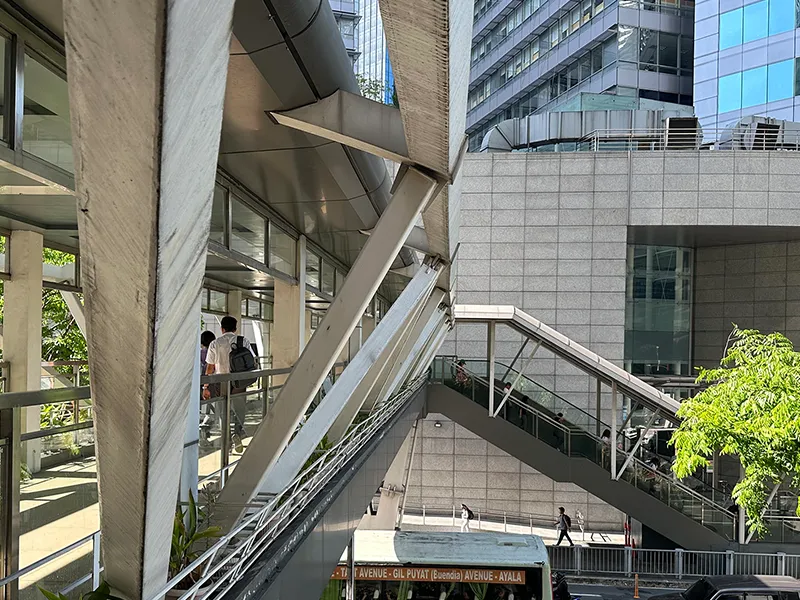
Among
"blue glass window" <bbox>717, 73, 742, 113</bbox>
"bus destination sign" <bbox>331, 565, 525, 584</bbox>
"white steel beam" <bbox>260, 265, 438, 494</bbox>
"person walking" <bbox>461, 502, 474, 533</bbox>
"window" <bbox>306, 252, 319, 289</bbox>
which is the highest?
"blue glass window" <bbox>717, 73, 742, 113</bbox>

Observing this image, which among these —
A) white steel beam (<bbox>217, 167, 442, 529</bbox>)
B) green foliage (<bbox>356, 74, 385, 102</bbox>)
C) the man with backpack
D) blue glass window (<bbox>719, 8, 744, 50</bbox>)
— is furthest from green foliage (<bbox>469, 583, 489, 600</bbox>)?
blue glass window (<bbox>719, 8, 744, 50</bbox>)

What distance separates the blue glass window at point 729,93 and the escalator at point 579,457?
Answer: 20935mm

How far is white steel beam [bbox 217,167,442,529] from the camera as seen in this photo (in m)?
3.87

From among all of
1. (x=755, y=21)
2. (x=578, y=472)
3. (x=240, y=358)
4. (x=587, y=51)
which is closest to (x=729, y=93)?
(x=755, y=21)

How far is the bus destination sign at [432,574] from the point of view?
12.1 metres

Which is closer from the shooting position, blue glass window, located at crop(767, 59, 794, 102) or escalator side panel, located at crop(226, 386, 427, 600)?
escalator side panel, located at crop(226, 386, 427, 600)

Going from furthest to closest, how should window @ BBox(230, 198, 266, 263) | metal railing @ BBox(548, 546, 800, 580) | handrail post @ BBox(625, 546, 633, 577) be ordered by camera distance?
handrail post @ BBox(625, 546, 633, 577) < metal railing @ BBox(548, 546, 800, 580) < window @ BBox(230, 198, 266, 263)

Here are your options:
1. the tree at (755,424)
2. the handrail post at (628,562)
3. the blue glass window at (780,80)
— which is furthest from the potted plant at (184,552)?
the blue glass window at (780,80)

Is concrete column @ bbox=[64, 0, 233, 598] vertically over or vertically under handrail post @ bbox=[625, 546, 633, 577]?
over

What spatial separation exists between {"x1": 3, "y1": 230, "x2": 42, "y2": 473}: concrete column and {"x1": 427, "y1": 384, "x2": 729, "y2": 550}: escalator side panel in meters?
13.5

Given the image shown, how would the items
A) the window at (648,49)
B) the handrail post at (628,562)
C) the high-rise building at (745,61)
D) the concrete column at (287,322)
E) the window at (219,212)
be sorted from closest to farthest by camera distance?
the window at (219,212) < the concrete column at (287,322) < the handrail post at (628,562) < the high-rise building at (745,61) < the window at (648,49)

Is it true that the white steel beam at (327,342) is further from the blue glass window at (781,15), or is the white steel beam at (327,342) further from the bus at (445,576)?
the blue glass window at (781,15)

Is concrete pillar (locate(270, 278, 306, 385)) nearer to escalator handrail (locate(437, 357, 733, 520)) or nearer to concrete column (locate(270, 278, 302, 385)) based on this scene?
concrete column (locate(270, 278, 302, 385))

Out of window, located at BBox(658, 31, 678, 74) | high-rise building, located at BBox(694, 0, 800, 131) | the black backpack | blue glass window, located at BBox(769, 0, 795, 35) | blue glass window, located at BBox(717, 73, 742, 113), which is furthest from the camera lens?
window, located at BBox(658, 31, 678, 74)
